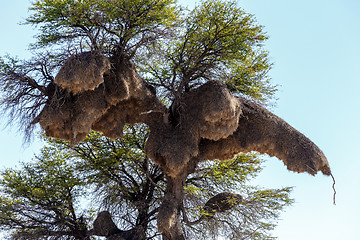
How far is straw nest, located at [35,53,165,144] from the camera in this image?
11367 mm

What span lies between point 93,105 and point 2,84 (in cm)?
269

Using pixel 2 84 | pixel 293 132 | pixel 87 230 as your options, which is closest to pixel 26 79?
pixel 2 84

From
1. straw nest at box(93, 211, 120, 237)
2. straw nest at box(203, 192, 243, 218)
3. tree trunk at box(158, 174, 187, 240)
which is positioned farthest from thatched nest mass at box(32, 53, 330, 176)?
straw nest at box(93, 211, 120, 237)

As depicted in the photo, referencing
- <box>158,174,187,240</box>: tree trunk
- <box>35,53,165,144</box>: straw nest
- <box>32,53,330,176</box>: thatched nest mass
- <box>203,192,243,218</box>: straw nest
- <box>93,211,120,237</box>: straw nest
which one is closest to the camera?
<box>35,53,165,144</box>: straw nest

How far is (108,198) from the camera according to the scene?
1705 centimetres

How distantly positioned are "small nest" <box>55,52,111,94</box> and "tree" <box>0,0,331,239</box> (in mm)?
26

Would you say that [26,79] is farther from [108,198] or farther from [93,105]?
[108,198]

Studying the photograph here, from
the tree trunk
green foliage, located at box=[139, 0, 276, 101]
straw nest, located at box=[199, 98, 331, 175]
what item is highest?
green foliage, located at box=[139, 0, 276, 101]

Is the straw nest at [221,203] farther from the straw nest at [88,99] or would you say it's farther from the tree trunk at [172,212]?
the straw nest at [88,99]

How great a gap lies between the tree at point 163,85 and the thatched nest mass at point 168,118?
0.03 m

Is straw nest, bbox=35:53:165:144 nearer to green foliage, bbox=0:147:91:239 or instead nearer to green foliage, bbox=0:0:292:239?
green foliage, bbox=0:0:292:239

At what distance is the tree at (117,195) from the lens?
1515 cm

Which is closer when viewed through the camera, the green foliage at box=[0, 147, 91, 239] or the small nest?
the small nest

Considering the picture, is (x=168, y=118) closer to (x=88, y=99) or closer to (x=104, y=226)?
(x=88, y=99)
